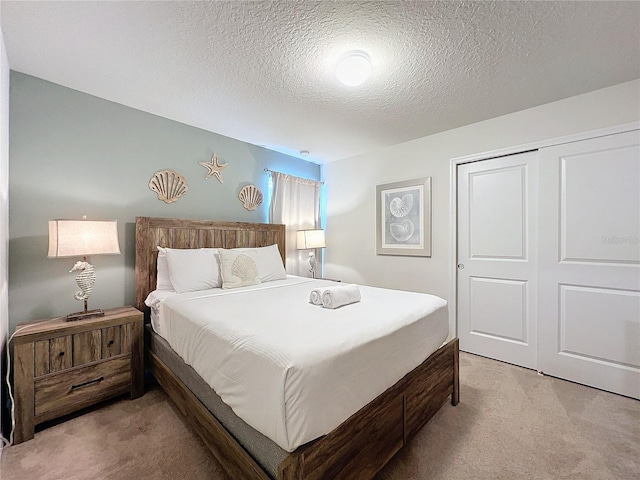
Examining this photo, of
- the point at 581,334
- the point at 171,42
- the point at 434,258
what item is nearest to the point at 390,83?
the point at 171,42

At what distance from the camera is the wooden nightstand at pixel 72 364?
1.72 m

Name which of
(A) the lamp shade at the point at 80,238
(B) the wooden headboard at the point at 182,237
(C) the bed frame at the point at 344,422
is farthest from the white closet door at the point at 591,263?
→ (A) the lamp shade at the point at 80,238

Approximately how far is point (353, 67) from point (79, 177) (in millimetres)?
2360

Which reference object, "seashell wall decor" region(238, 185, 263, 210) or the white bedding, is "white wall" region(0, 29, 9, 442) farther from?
"seashell wall decor" region(238, 185, 263, 210)

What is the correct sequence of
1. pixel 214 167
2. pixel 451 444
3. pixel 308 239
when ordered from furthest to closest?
pixel 308 239, pixel 214 167, pixel 451 444

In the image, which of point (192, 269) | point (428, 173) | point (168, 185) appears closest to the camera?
point (192, 269)

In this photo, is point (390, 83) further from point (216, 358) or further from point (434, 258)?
point (216, 358)

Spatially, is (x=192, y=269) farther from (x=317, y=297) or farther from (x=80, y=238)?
(x=317, y=297)

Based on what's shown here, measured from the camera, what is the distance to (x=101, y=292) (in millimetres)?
2393

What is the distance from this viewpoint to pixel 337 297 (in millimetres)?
1827

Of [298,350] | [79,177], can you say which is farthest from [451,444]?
[79,177]

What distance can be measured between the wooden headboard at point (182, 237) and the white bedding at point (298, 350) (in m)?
0.61

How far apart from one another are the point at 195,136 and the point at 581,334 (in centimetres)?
416

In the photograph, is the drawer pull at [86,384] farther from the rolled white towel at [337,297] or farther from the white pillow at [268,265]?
the rolled white towel at [337,297]
